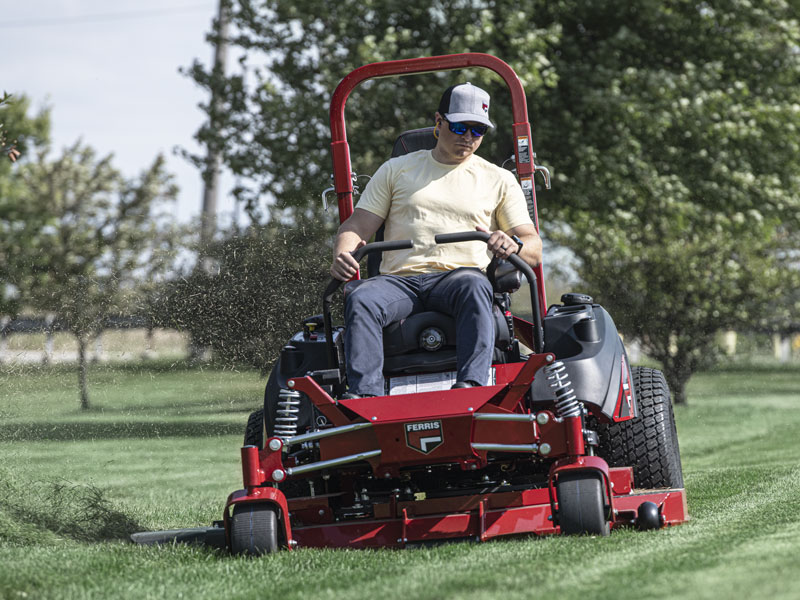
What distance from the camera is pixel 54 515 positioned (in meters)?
6.25

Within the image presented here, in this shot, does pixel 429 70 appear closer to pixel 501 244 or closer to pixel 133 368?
pixel 501 244

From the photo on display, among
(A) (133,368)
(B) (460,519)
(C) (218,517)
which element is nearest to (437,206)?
(B) (460,519)

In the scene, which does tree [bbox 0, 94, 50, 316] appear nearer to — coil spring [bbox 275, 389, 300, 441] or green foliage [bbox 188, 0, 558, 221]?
green foliage [bbox 188, 0, 558, 221]

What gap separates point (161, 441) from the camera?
1285 centimetres

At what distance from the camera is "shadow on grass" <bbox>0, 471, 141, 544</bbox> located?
564 cm

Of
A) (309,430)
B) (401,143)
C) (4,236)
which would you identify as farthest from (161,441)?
(4,236)

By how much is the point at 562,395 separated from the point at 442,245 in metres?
1.03

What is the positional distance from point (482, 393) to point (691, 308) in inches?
607

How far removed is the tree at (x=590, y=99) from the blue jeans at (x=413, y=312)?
28.8 ft

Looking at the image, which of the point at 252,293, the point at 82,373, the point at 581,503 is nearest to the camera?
the point at 581,503

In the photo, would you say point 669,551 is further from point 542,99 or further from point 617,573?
point 542,99

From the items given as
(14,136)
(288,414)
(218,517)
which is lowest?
(218,517)

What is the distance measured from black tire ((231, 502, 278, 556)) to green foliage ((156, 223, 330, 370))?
19.4 ft

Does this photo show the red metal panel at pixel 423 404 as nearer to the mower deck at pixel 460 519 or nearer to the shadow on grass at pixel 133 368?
the mower deck at pixel 460 519
